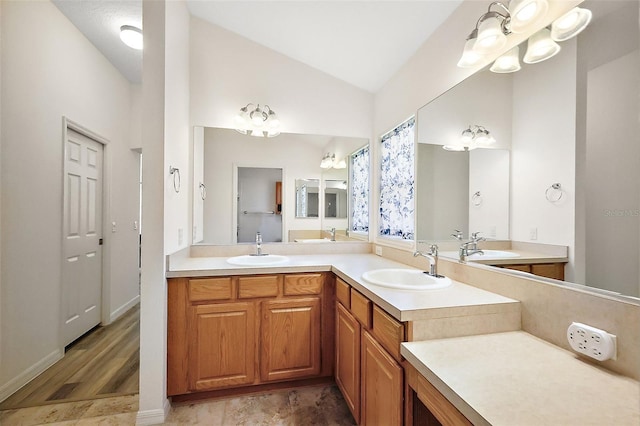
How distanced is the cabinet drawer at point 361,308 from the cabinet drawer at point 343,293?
68 millimetres

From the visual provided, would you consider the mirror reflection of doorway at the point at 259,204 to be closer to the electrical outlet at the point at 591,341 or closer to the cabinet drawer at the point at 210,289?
the cabinet drawer at the point at 210,289

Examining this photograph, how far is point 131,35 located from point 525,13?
9.67 ft

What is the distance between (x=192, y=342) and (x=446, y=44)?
247cm

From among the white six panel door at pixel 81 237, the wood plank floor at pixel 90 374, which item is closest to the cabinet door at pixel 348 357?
the wood plank floor at pixel 90 374

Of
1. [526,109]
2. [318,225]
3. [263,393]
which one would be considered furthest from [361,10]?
[263,393]

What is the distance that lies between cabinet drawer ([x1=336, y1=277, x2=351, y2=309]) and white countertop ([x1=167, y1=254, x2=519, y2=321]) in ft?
0.18

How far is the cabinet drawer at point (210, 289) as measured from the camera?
180 cm

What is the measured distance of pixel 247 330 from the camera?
1.88 meters

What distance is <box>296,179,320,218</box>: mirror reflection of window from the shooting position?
2646mm

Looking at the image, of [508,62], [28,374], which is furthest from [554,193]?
[28,374]

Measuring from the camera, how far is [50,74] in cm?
223

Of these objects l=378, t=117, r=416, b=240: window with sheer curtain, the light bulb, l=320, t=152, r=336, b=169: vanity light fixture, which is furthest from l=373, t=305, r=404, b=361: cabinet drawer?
l=320, t=152, r=336, b=169: vanity light fixture

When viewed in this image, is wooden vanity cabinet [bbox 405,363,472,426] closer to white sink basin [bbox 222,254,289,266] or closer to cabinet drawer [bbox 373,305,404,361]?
cabinet drawer [bbox 373,305,404,361]

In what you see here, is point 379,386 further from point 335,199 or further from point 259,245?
point 335,199
